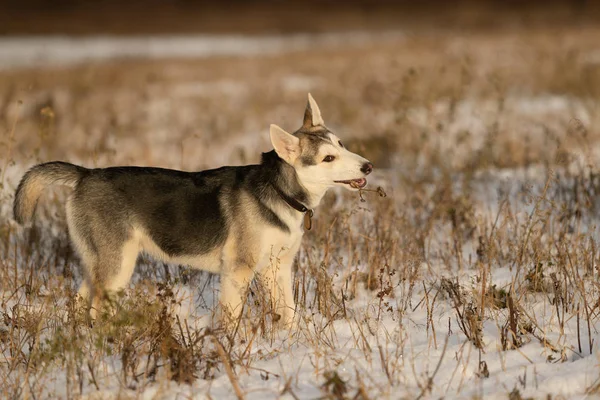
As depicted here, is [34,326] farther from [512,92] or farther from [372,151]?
[512,92]

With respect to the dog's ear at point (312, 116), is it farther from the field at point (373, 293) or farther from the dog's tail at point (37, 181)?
the dog's tail at point (37, 181)

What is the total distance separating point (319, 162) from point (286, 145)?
0.29 m

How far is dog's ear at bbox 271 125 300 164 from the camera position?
18.6 feet

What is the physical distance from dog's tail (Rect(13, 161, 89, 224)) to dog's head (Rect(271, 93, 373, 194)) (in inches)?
65.1

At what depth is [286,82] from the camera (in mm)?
21688

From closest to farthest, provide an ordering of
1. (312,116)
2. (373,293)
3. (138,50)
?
(312,116) < (373,293) < (138,50)

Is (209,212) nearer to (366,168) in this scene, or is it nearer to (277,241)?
(277,241)

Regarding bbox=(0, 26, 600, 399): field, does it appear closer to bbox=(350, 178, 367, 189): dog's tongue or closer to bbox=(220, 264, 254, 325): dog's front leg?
bbox=(220, 264, 254, 325): dog's front leg

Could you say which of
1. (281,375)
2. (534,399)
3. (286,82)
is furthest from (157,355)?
(286,82)

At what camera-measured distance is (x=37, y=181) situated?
5.82 metres

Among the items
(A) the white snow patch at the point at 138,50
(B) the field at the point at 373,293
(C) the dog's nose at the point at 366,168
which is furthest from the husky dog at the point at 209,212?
(A) the white snow patch at the point at 138,50

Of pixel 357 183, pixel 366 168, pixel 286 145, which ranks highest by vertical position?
pixel 286 145

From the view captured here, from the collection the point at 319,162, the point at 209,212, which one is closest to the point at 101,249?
the point at 209,212

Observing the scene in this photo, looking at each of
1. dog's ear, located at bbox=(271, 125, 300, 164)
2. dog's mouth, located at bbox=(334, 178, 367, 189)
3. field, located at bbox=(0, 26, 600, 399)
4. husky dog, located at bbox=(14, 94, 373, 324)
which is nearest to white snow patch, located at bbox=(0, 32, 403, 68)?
field, located at bbox=(0, 26, 600, 399)
